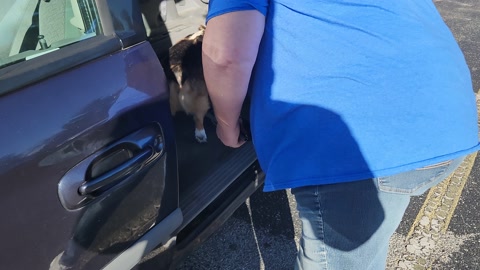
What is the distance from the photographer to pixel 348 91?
48.3 inches

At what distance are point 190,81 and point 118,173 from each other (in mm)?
1536

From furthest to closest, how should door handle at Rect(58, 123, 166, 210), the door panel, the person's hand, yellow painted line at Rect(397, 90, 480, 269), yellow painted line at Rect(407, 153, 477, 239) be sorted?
yellow painted line at Rect(407, 153, 477, 239) < yellow painted line at Rect(397, 90, 480, 269) < the person's hand < door handle at Rect(58, 123, 166, 210) < the door panel

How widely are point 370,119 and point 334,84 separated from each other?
5.6 inches

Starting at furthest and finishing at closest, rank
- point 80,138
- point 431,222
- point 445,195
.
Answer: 1. point 445,195
2. point 431,222
3. point 80,138

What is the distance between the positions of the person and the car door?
284 millimetres

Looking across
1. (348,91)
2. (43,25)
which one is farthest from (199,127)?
(348,91)

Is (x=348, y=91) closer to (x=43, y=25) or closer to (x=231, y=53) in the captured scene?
(x=231, y=53)

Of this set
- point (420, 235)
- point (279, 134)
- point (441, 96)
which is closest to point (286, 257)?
point (420, 235)

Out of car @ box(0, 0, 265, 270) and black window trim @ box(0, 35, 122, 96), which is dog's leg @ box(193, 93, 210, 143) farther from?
black window trim @ box(0, 35, 122, 96)

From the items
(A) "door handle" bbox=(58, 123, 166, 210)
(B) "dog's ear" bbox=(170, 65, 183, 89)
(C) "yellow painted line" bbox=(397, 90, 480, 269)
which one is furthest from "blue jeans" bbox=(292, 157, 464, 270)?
(B) "dog's ear" bbox=(170, 65, 183, 89)

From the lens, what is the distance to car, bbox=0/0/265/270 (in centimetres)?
Result: 112

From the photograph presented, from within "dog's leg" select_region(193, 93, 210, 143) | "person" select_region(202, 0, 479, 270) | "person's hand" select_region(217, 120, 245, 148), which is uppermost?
"person" select_region(202, 0, 479, 270)

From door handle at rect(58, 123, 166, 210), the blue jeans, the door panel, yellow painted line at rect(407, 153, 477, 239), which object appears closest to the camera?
the door panel

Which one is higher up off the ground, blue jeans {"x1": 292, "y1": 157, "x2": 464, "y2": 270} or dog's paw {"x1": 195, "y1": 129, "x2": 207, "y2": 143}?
blue jeans {"x1": 292, "y1": 157, "x2": 464, "y2": 270}
